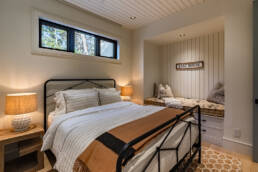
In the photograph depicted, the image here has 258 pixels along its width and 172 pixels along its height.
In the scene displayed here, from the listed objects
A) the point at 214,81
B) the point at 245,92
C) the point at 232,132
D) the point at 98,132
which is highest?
the point at 214,81

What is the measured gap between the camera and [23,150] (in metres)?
1.56

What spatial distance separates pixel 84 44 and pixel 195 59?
290 cm

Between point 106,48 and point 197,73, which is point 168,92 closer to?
point 197,73

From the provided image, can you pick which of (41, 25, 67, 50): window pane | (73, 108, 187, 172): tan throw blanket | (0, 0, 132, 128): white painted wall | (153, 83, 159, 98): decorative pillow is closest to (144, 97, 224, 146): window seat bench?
(153, 83, 159, 98): decorative pillow

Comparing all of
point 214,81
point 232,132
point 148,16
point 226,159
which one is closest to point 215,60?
point 214,81

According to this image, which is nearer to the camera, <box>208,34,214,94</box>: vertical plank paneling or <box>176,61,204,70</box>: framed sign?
<box>208,34,214,94</box>: vertical plank paneling

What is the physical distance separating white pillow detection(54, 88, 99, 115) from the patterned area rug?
1.80 meters

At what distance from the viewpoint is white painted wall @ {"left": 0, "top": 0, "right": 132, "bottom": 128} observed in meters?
1.80

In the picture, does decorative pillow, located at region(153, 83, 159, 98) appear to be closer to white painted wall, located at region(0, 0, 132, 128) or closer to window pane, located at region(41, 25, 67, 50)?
white painted wall, located at region(0, 0, 132, 128)

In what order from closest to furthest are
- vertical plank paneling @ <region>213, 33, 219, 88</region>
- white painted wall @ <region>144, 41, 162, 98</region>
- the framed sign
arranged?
vertical plank paneling @ <region>213, 33, 219, 88</region> → the framed sign → white painted wall @ <region>144, 41, 162, 98</region>

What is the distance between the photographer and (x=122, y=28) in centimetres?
347

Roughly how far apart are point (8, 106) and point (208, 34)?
416cm

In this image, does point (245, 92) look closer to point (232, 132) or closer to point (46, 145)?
point (232, 132)

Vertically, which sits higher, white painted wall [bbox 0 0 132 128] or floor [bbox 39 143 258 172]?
white painted wall [bbox 0 0 132 128]
